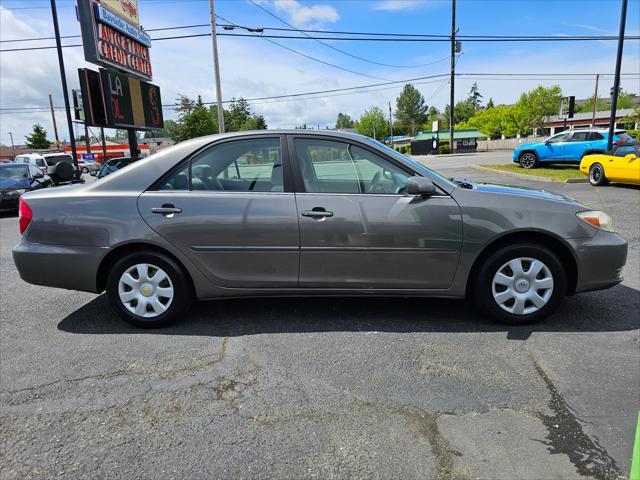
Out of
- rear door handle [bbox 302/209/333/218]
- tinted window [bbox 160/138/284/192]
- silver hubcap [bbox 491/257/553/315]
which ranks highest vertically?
tinted window [bbox 160/138/284/192]

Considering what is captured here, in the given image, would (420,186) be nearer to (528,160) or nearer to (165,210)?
(165,210)

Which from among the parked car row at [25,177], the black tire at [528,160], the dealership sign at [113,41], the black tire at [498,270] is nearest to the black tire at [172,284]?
the black tire at [498,270]

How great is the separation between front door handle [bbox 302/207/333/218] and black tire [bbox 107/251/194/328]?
116 cm

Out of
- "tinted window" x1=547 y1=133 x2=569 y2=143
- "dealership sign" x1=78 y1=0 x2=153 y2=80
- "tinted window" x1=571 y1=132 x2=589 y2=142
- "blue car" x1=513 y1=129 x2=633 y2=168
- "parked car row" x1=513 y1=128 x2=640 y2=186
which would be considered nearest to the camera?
"dealership sign" x1=78 y1=0 x2=153 y2=80

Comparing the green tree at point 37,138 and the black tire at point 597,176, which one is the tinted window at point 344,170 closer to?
the black tire at point 597,176

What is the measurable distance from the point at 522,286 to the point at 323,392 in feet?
6.25

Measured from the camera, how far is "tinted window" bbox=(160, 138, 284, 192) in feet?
11.9

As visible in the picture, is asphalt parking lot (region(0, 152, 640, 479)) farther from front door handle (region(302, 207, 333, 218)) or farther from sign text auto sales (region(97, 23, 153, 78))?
sign text auto sales (region(97, 23, 153, 78))

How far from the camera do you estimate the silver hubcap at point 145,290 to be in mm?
3652

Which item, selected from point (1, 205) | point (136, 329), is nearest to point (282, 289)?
point (136, 329)

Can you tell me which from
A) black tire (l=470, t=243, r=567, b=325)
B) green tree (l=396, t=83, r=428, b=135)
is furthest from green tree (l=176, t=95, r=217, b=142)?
green tree (l=396, t=83, r=428, b=135)

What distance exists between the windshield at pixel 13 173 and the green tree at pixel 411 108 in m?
117

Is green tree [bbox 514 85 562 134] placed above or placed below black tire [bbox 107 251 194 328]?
above

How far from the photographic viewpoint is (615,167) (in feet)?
38.4
